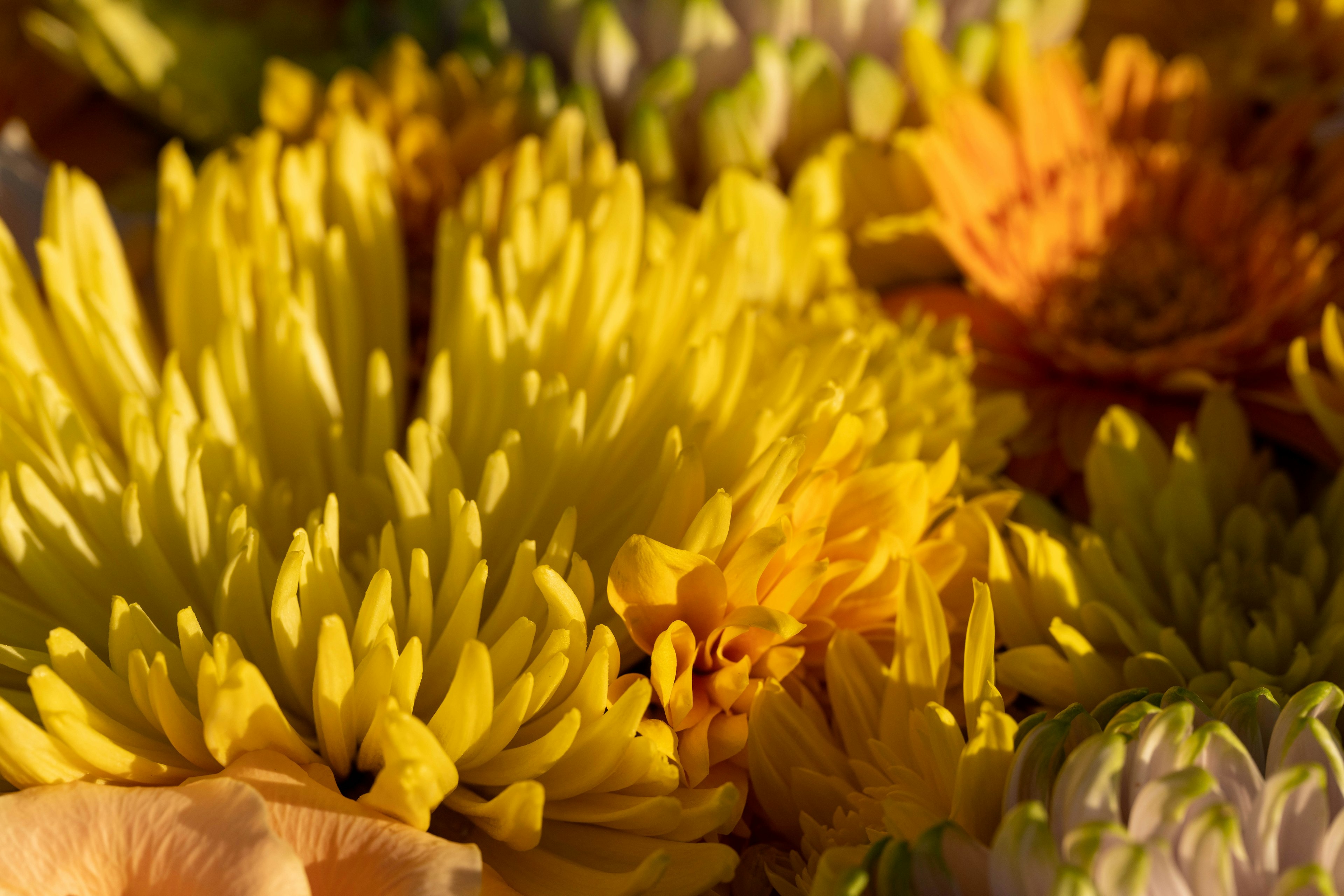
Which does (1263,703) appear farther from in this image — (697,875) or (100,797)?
(100,797)

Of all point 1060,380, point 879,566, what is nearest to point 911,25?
point 1060,380

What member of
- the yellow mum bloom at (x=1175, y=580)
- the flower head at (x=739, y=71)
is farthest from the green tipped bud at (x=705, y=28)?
the yellow mum bloom at (x=1175, y=580)

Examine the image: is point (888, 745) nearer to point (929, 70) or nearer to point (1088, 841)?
point (1088, 841)

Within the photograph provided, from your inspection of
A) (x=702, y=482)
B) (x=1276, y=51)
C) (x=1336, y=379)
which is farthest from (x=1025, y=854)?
(x=1276, y=51)

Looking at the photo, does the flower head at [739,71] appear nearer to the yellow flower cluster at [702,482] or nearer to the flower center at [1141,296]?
the yellow flower cluster at [702,482]

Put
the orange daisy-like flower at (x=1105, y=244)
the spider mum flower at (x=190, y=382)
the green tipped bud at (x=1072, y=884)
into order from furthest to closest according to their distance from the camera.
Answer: the orange daisy-like flower at (x=1105, y=244) < the spider mum flower at (x=190, y=382) < the green tipped bud at (x=1072, y=884)

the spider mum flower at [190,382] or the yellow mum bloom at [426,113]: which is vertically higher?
the yellow mum bloom at [426,113]

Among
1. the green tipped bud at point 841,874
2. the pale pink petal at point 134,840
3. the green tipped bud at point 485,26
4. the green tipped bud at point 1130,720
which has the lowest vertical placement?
the green tipped bud at point 841,874
